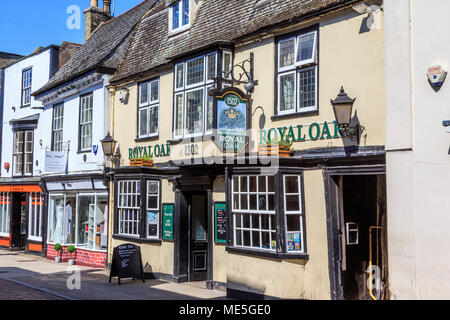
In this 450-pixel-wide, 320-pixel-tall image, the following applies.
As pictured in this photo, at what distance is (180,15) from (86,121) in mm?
5613

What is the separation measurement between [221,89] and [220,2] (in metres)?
3.40

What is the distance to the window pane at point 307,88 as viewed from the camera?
1006 cm

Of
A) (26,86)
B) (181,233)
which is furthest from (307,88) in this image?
(26,86)

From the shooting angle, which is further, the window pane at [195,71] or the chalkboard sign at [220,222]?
the window pane at [195,71]

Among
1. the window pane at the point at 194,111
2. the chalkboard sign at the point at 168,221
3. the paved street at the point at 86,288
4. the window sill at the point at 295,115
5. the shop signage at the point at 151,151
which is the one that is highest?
the window pane at the point at 194,111

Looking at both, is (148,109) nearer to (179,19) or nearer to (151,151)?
(151,151)

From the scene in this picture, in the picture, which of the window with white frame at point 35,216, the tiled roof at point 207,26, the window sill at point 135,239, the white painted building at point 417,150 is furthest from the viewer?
the window with white frame at point 35,216

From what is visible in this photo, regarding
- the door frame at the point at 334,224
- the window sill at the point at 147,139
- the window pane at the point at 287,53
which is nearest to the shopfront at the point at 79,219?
the window sill at the point at 147,139

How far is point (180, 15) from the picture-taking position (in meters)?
14.5

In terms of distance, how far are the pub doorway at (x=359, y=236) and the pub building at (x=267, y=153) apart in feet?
0.09

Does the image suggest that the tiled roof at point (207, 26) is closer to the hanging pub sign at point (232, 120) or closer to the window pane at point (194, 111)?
the window pane at point (194, 111)

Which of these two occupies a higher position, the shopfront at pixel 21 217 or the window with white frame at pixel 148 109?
the window with white frame at pixel 148 109

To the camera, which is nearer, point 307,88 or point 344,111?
point 344,111

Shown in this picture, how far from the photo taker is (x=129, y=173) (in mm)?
14836
